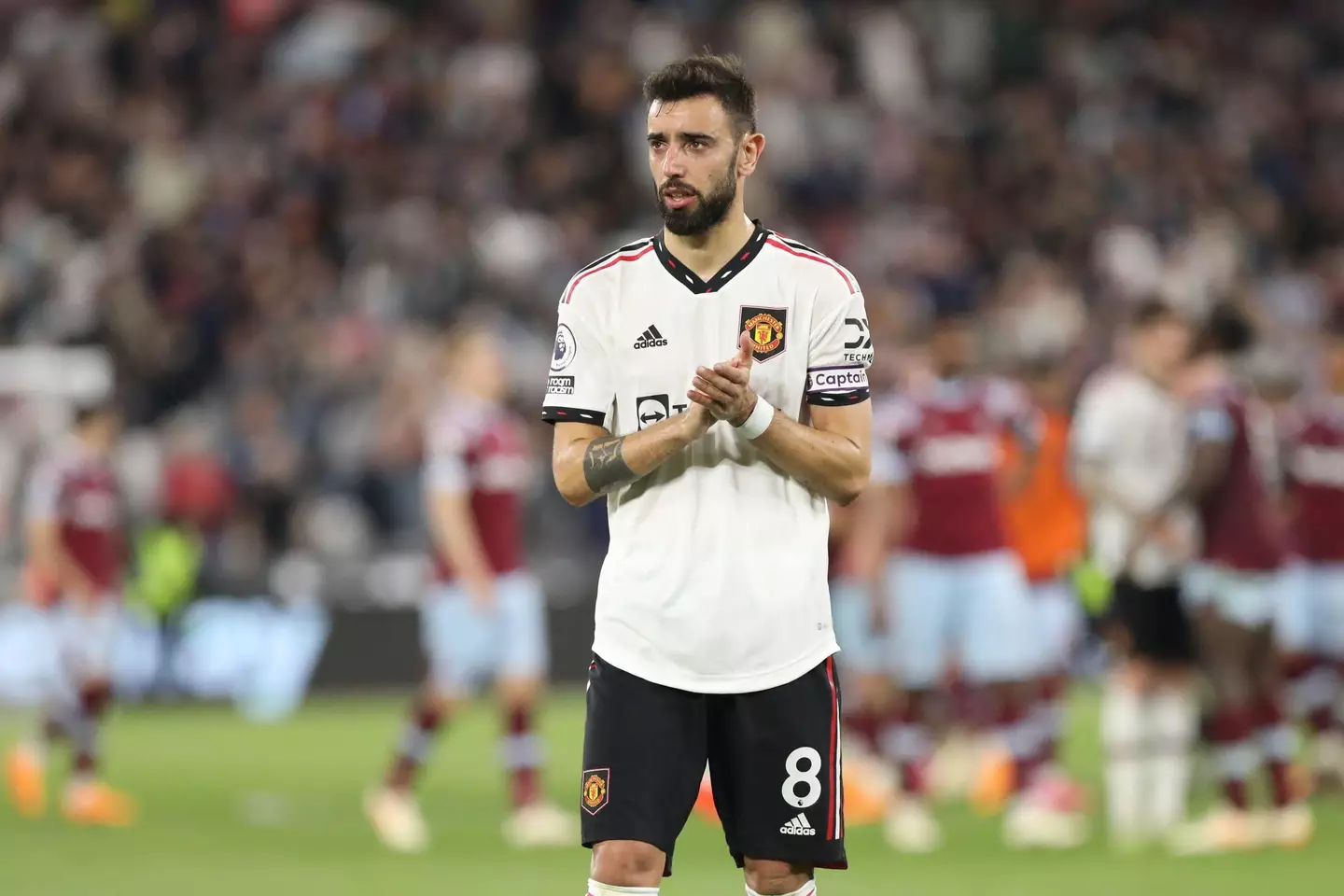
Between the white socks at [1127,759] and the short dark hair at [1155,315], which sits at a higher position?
the short dark hair at [1155,315]

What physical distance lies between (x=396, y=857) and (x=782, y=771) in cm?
548

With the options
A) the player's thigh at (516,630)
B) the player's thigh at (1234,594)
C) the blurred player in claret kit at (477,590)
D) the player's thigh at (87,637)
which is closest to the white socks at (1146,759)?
the player's thigh at (1234,594)

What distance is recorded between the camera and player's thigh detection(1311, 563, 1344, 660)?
1206cm

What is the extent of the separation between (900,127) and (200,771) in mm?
11050

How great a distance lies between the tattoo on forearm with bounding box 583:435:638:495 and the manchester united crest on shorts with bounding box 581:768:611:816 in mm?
657

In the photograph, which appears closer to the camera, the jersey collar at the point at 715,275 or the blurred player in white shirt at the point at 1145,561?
the jersey collar at the point at 715,275

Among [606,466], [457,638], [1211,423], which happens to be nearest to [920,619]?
[1211,423]

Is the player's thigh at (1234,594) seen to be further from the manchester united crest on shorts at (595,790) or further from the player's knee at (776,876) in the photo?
the manchester united crest on shorts at (595,790)

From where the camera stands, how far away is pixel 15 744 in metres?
15.2

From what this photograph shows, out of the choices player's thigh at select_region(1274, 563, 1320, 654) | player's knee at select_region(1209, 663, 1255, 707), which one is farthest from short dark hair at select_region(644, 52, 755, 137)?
player's thigh at select_region(1274, 563, 1320, 654)

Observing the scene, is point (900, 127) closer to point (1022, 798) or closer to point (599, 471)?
point (1022, 798)

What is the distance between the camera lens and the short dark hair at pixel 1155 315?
998 centimetres

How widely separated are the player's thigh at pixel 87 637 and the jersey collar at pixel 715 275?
8.10 metres

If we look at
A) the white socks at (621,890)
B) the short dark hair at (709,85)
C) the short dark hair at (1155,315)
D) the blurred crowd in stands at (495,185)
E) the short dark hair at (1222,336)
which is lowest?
the white socks at (621,890)
